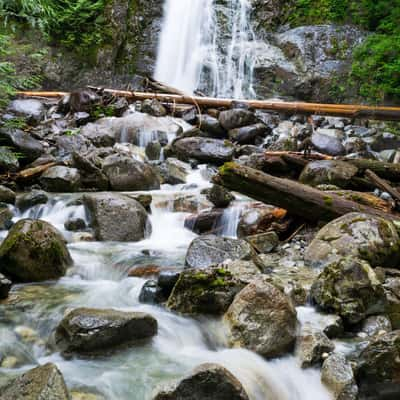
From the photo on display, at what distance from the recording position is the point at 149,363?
10.7 feet

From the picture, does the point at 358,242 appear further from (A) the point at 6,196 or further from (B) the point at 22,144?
(B) the point at 22,144

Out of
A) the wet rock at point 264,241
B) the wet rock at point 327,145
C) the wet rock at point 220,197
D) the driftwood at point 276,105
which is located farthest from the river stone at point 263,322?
the driftwood at point 276,105

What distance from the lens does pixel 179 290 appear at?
400 centimetres

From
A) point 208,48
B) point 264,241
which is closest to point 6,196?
point 264,241

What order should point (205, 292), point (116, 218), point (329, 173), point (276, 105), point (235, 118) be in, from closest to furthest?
point (205, 292) → point (116, 218) → point (329, 173) → point (235, 118) → point (276, 105)

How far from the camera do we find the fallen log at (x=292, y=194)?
590 cm

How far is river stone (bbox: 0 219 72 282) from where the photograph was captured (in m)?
4.52

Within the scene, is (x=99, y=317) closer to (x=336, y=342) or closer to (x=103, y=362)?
(x=103, y=362)

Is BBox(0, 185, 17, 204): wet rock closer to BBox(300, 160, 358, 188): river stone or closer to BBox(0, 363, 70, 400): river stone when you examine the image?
BBox(300, 160, 358, 188): river stone

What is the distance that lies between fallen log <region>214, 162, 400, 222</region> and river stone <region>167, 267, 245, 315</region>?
2.24m

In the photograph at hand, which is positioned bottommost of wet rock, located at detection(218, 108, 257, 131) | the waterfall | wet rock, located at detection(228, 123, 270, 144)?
wet rock, located at detection(228, 123, 270, 144)

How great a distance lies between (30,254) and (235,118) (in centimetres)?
790

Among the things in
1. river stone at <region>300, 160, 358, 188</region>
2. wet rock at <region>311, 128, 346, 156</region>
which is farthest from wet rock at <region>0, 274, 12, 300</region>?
wet rock at <region>311, 128, 346, 156</region>

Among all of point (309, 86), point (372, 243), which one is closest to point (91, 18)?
point (309, 86)
